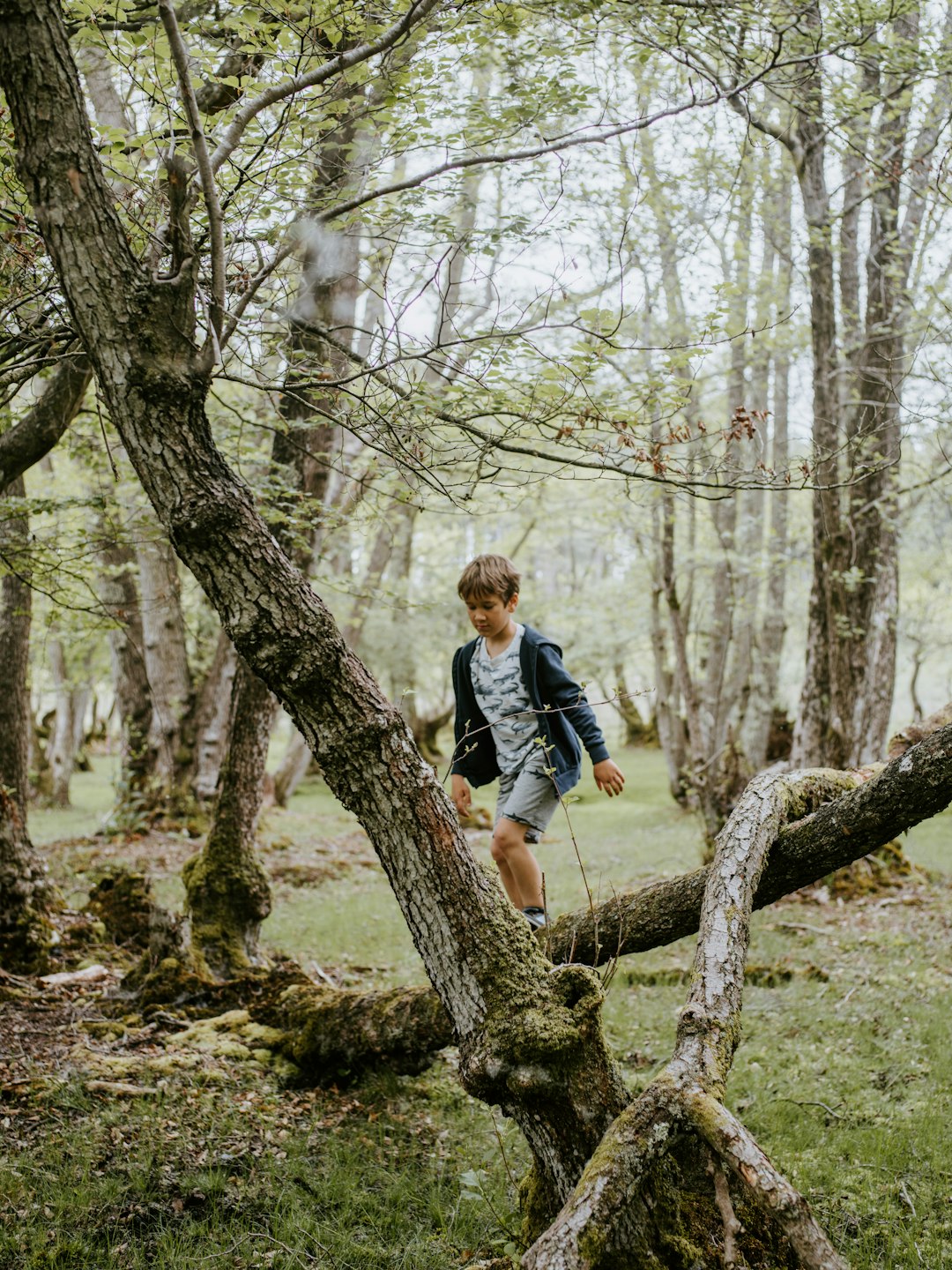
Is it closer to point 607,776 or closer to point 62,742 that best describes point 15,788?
point 607,776

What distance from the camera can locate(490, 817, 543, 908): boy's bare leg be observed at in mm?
5039

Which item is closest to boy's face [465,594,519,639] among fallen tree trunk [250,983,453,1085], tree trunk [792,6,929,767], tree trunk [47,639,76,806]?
fallen tree trunk [250,983,453,1085]

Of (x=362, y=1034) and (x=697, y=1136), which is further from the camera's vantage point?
(x=362, y=1034)

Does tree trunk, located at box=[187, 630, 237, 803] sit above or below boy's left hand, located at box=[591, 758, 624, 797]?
below

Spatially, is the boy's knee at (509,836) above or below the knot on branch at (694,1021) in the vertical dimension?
above

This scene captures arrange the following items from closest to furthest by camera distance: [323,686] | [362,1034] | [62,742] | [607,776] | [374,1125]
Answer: [323,686]
[374,1125]
[607,776]
[362,1034]
[62,742]

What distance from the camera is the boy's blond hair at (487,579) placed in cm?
507

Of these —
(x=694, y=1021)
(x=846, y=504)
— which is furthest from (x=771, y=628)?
(x=694, y=1021)

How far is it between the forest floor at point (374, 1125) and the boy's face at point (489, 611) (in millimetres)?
2544

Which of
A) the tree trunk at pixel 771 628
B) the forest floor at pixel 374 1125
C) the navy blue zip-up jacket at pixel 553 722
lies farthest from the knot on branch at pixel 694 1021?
the tree trunk at pixel 771 628

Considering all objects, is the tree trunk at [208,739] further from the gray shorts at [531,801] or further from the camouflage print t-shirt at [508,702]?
the gray shorts at [531,801]

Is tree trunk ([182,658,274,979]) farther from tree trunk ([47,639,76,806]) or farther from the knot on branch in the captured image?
tree trunk ([47,639,76,806])

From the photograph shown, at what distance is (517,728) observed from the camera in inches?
208

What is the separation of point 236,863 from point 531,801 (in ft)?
9.06
